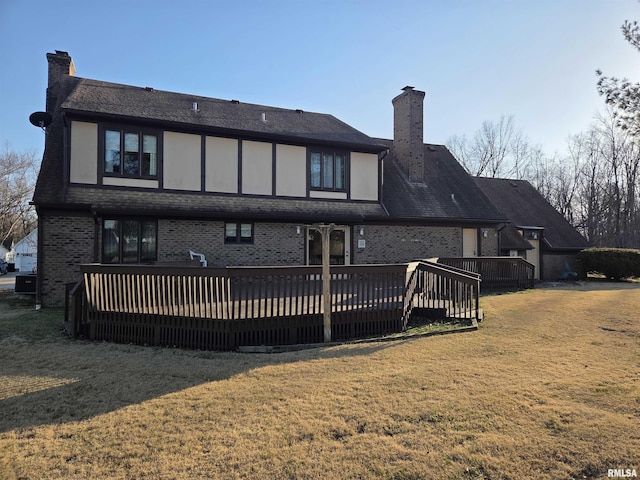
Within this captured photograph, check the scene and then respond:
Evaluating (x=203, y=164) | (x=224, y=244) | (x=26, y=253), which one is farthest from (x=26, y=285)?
(x=26, y=253)

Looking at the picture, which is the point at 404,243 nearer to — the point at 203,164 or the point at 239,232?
the point at 239,232

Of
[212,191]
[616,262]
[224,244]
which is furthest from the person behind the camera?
[616,262]

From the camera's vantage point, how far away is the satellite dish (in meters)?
14.1

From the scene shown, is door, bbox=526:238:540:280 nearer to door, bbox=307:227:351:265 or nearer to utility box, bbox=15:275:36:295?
door, bbox=307:227:351:265

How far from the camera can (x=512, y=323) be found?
9.02 meters

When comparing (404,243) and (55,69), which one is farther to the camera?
(404,243)

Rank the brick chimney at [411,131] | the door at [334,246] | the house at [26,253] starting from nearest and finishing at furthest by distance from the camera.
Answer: the door at [334,246] < the brick chimney at [411,131] < the house at [26,253]

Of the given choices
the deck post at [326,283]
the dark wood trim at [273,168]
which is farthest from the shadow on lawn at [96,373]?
the dark wood trim at [273,168]

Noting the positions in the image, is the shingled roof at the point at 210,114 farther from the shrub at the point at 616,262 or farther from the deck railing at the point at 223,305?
the shrub at the point at 616,262

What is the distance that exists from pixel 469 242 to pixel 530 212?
8852mm

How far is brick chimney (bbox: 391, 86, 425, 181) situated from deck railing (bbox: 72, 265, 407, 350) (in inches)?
462

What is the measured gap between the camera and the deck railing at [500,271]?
15188mm

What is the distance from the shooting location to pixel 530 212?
80.5 feet

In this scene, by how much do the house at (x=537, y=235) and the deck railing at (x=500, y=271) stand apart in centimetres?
378
